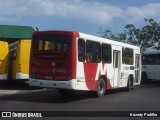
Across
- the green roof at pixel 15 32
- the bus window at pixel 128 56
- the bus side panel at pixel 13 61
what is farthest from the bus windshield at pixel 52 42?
the green roof at pixel 15 32

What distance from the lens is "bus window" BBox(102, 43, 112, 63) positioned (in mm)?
19641

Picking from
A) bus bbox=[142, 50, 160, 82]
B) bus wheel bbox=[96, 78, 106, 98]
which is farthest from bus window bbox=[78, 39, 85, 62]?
bus bbox=[142, 50, 160, 82]

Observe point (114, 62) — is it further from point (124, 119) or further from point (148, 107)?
point (124, 119)

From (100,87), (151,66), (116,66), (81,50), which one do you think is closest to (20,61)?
(116,66)

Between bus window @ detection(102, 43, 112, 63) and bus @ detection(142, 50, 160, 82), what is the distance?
1217cm

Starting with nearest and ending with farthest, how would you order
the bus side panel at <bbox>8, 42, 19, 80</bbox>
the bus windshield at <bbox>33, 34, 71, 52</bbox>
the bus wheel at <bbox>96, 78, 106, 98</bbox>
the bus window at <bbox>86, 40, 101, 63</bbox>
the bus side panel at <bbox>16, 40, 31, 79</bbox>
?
the bus windshield at <bbox>33, 34, 71, 52</bbox>
the bus window at <bbox>86, 40, 101, 63</bbox>
the bus wheel at <bbox>96, 78, 106, 98</bbox>
the bus side panel at <bbox>16, 40, 31, 79</bbox>
the bus side panel at <bbox>8, 42, 19, 80</bbox>

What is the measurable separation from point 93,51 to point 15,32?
2201 centimetres

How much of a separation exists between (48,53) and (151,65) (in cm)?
1716

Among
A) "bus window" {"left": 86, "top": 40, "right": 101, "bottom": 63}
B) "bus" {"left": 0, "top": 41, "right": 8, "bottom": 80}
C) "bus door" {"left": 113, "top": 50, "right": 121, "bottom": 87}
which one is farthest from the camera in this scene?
"bus" {"left": 0, "top": 41, "right": 8, "bottom": 80}

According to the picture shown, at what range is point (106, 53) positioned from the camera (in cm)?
2000

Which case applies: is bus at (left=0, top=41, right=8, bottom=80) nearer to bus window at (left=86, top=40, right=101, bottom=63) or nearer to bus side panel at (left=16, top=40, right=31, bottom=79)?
bus side panel at (left=16, top=40, right=31, bottom=79)

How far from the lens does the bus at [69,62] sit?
16.9 metres

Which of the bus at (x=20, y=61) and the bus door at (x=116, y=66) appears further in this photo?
the bus at (x=20, y=61)

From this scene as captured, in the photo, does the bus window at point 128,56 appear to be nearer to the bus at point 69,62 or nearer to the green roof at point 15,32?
the bus at point 69,62
